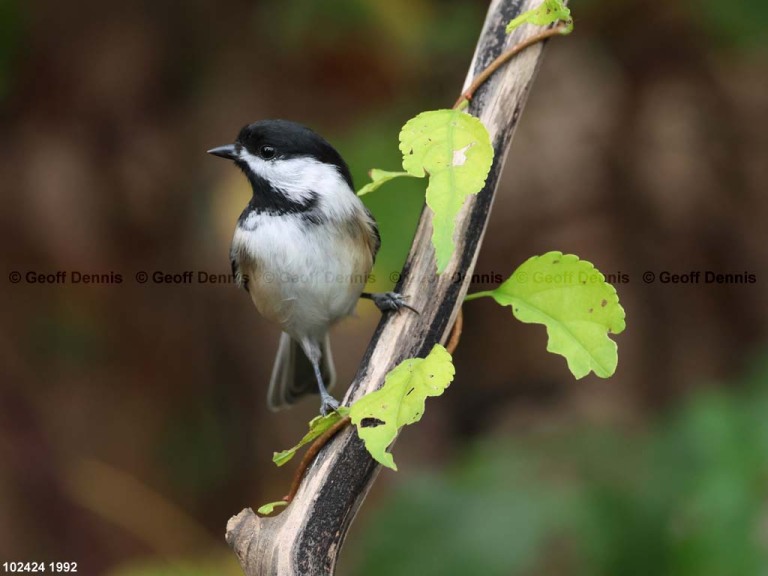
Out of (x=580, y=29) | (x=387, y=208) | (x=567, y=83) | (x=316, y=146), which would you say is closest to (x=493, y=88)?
(x=316, y=146)

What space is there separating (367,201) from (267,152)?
67cm

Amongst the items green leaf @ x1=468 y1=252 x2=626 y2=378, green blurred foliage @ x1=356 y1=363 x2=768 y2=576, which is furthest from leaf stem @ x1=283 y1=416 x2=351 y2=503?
green blurred foliage @ x1=356 y1=363 x2=768 y2=576

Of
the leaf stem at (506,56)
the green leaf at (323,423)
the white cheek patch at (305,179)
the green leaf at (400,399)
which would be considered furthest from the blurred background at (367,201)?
the green leaf at (400,399)

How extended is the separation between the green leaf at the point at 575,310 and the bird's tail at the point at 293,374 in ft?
4.37

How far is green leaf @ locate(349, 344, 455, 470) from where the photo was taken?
1632 mm

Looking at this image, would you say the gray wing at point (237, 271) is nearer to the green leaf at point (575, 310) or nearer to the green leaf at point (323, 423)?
the green leaf at point (323, 423)

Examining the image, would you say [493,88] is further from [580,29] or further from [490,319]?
[490,319]

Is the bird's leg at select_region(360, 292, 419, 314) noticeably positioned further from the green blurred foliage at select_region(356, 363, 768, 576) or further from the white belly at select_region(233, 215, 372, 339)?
Answer: the green blurred foliage at select_region(356, 363, 768, 576)

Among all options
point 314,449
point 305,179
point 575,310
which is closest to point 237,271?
point 305,179

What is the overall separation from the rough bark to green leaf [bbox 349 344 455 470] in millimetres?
257

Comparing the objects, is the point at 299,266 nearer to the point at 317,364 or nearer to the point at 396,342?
the point at 317,364

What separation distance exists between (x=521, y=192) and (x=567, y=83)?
2.15 ft

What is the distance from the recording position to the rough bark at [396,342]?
6.09 feet

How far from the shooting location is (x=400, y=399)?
5.46ft
